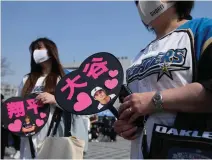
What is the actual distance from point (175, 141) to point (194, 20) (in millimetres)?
475

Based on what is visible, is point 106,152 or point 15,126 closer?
point 15,126

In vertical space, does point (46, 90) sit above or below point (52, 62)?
below

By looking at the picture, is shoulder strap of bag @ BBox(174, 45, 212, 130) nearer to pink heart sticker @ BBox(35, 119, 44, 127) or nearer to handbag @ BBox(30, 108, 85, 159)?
handbag @ BBox(30, 108, 85, 159)

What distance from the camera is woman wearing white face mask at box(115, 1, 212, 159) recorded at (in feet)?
3.56

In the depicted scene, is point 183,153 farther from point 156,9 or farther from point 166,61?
point 156,9

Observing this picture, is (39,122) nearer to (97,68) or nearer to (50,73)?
(50,73)

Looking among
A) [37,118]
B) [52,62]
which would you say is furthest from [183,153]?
[52,62]

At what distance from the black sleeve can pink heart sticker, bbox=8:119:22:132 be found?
71.9 inches

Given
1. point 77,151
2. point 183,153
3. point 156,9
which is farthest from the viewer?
point 77,151

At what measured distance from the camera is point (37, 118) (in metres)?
2.57

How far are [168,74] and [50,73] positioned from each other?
5.84 ft

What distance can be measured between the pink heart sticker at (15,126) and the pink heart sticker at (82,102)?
1.40 m

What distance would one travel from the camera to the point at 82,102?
1.31 m

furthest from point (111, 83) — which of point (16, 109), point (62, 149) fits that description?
point (16, 109)
